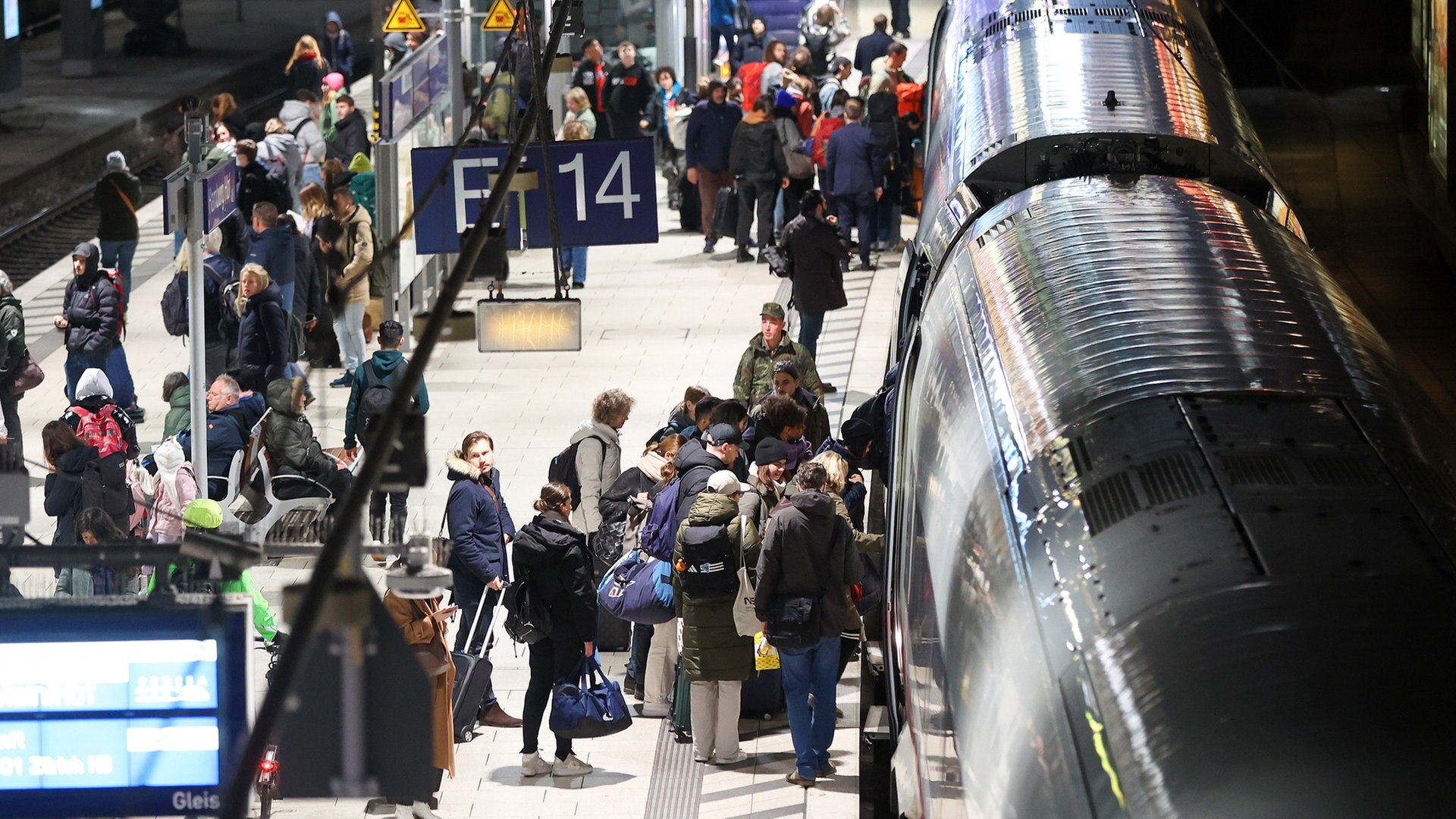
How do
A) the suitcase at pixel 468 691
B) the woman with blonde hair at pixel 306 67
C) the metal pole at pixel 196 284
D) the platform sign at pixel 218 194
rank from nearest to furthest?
1. the suitcase at pixel 468 691
2. the metal pole at pixel 196 284
3. the platform sign at pixel 218 194
4. the woman with blonde hair at pixel 306 67

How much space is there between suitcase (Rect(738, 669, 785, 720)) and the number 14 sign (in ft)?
13.0

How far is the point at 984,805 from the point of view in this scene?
543 cm

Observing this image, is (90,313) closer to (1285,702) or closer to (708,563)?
(708,563)

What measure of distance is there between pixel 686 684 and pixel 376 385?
4291mm

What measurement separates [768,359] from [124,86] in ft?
77.3

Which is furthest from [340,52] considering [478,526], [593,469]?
[478,526]

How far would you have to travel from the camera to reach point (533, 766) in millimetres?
10359

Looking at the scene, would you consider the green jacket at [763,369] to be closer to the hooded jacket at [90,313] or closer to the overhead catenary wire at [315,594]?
the hooded jacket at [90,313]

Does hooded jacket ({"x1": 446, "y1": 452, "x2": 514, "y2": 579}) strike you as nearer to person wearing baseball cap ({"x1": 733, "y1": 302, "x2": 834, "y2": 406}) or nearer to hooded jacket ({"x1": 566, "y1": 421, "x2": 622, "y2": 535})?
hooded jacket ({"x1": 566, "y1": 421, "x2": 622, "y2": 535})

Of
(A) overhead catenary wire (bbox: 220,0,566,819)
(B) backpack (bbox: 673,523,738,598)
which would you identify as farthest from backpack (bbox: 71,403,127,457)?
(A) overhead catenary wire (bbox: 220,0,566,819)

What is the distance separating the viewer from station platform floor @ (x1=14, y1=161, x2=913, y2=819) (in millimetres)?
10203

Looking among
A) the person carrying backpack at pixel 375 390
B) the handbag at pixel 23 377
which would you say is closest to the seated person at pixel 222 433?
the person carrying backpack at pixel 375 390

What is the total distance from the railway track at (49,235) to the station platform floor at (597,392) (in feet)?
1.75

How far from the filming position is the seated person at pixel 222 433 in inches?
509
